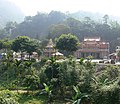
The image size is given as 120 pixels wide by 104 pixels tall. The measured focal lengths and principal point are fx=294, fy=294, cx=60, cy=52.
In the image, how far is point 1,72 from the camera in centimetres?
4269

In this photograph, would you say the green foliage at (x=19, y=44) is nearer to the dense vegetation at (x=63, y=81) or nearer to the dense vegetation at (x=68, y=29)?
the dense vegetation at (x=63, y=81)

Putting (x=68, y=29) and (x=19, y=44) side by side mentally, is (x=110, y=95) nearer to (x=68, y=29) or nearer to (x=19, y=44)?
(x=19, y=44)

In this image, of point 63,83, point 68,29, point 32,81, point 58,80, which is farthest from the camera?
point 68,29

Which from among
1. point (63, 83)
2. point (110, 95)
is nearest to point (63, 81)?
point (63, 83)

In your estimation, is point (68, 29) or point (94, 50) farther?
point (68, 29)

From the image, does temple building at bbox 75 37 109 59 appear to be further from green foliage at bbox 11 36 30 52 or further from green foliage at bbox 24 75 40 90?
green foliage at bbox 24 75 40 90

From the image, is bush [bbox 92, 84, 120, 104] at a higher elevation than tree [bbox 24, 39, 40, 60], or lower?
lower

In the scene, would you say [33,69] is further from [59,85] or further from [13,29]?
[13,29]

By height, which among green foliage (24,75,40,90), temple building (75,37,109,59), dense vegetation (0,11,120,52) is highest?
dense vegetation (0,11,120,52)

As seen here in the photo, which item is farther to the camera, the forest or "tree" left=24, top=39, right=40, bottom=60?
"tree" left=24, top=39, right=40, bottom=60

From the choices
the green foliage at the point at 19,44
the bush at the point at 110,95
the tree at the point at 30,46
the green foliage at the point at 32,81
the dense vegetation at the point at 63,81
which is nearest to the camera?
the bush at the point at 110,95

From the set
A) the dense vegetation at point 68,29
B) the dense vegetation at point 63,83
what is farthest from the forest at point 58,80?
the dense vegetation at point 68,29

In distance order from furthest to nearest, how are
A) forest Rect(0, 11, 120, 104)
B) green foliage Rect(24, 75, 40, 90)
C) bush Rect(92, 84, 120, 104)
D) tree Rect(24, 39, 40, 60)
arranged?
tree Rect(24, 39, 40, 60)
green foliage Rect(24, 75, 40, 90)
forest Rect(0, 11, 120, 104)
bush Rect(92, 84, 120, 104)

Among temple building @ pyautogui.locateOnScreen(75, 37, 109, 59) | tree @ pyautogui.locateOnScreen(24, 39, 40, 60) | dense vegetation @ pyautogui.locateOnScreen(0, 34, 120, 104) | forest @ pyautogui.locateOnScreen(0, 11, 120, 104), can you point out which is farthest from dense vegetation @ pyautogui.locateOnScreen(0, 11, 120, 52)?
dense vegetation @ pyautogui.locateOnScreen(0, 34, 120, 104)
